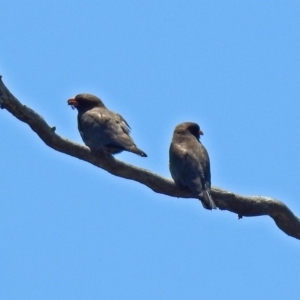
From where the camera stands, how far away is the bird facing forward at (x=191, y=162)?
834 cm

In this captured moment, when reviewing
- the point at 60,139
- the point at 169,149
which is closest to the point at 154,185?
the point at 60,139

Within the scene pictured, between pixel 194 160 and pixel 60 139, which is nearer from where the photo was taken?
pixel 60 139

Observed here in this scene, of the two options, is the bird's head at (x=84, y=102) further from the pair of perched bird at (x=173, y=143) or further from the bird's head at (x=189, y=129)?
the bird's head at (x=189, y=129)

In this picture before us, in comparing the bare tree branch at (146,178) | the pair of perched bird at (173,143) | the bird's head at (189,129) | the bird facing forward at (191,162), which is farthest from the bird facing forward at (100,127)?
the bird's head at (189,129)

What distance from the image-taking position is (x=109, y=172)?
788 cm

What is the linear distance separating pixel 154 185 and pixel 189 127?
226 cm

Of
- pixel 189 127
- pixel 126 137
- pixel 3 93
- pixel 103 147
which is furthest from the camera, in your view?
pixel 189 127

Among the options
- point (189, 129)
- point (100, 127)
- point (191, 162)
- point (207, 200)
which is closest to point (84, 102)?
point (100, 127)

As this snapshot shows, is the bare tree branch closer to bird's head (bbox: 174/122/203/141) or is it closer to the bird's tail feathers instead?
the bird's tail feathers

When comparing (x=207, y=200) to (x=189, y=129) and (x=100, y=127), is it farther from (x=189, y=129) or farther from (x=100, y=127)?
(x=189, y=129)

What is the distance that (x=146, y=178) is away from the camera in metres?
7.77

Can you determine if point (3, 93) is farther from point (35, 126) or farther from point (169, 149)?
point (169, 149)

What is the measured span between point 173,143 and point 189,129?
0.51m

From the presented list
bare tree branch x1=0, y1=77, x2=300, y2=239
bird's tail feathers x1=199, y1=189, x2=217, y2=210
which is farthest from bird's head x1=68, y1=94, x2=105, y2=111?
bird's tail feathers x1=199, y1=189, x2=217, y2=210
